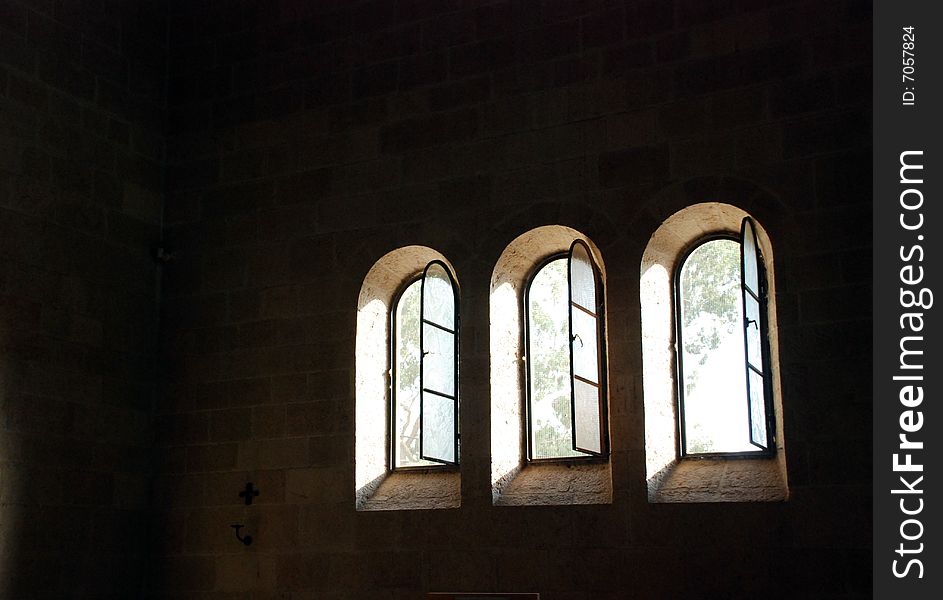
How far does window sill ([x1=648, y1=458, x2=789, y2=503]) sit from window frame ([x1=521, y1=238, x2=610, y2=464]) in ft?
1.26

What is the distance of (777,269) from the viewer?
18.8 ft

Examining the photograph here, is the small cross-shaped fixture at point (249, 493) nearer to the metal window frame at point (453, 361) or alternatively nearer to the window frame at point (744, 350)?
the metal window frame at point (453, 361)

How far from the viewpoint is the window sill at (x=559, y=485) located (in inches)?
239

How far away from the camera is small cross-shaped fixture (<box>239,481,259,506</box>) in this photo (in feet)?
22.6

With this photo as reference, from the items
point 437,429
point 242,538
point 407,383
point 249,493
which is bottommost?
point 242,538

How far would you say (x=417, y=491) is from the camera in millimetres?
6590

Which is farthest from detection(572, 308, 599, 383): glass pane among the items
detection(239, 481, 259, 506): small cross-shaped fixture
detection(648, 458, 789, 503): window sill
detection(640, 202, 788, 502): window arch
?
detection(239, 481, 259, 506): small cross-shaped fixture

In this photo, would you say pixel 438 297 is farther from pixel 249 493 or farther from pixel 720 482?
pixel 720 482

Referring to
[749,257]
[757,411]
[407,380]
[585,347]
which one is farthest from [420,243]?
[757,411]

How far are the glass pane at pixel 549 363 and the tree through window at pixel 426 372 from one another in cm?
47

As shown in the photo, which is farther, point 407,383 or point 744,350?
point 407,383

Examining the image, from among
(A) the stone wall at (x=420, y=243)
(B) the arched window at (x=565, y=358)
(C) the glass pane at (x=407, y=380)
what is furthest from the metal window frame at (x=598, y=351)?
(C) the glass pane at (x=407, y=380)

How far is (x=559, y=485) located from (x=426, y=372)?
1079 mm

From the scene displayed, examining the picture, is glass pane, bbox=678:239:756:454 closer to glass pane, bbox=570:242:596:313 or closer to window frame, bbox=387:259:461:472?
glass pane, bbox=570:242:596:313
